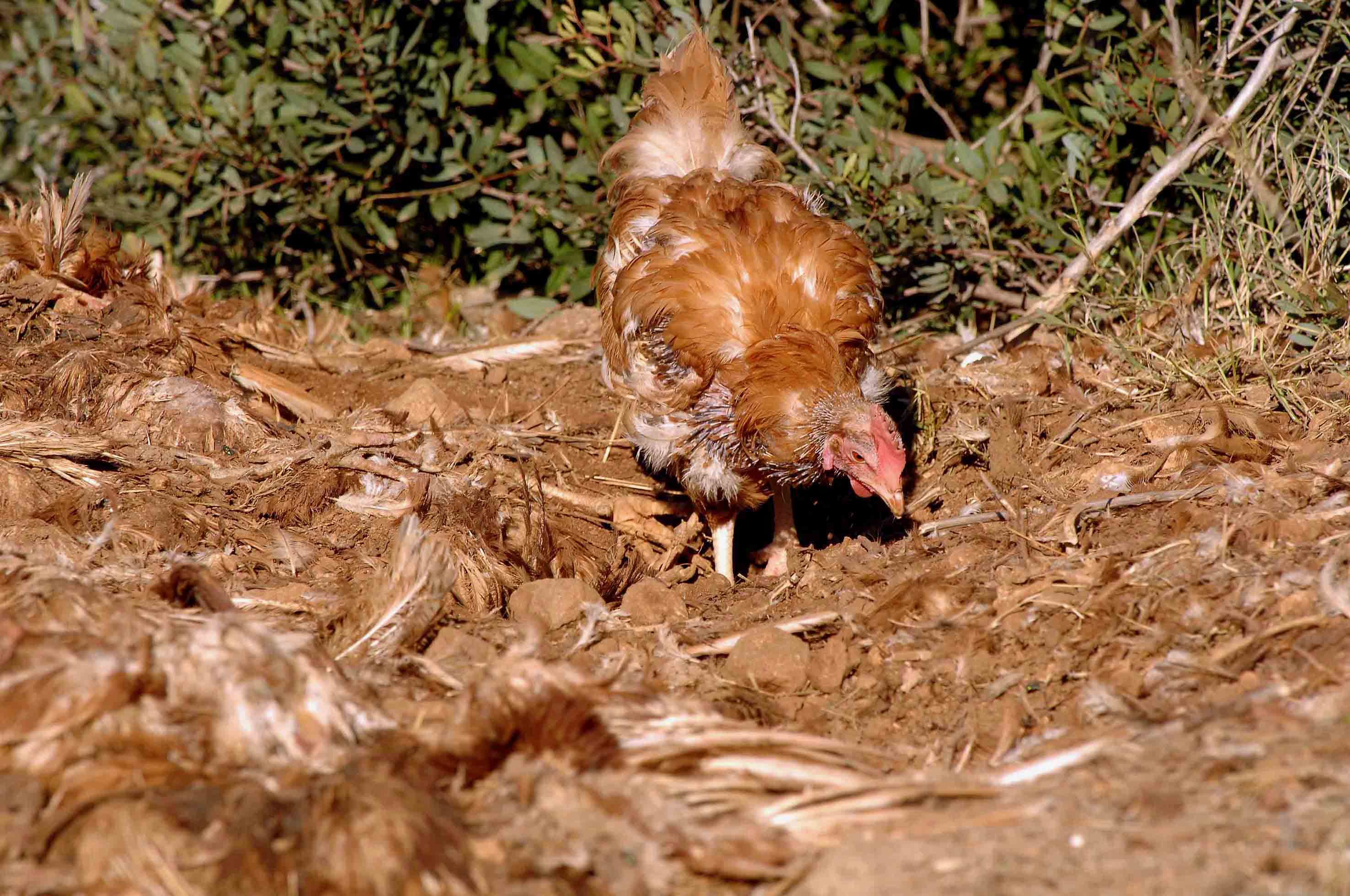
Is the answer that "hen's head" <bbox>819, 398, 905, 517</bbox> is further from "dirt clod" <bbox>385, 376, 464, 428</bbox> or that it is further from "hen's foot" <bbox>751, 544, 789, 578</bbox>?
"dirt clod" <bbox>385, 376, 464, 428</bbox>

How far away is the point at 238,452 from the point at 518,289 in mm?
2971

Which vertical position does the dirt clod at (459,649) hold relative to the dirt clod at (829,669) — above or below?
above

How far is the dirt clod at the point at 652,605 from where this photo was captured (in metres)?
3.96

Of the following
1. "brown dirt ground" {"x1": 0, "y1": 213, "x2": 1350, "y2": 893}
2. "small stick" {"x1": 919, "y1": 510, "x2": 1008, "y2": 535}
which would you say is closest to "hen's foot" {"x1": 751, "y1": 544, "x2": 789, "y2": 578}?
"brown dirt ground" {"x1": 0, "y1": 213, "x2": 1350, "y2": 893}

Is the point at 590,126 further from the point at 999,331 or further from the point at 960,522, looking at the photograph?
the point at 960,522

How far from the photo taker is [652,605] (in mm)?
4047

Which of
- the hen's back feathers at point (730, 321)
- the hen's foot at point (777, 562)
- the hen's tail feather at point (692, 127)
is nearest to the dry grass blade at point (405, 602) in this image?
the hen's back feathers at point (730, 321)

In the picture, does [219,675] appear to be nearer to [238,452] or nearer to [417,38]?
[238,452]

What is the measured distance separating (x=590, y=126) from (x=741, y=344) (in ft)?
8.19

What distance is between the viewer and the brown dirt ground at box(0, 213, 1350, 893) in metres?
2.34

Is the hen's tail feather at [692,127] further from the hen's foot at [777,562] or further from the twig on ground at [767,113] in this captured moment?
the hen's foot at [777,562]

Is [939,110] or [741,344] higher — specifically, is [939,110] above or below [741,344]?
above

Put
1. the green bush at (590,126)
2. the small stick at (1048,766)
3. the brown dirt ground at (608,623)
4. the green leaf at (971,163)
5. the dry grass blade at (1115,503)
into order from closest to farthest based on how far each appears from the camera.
→ 1. the brown dirt ground at (608,623)
2. the small stick at (1048,766)
3. the dry grass blade at (1115,503)
4. the green bush at (590,126)
5. the green leaf at (971,163)

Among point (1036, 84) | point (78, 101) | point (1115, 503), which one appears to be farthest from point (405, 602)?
point (78, 101)
